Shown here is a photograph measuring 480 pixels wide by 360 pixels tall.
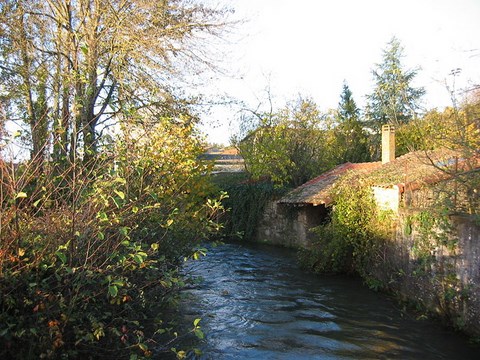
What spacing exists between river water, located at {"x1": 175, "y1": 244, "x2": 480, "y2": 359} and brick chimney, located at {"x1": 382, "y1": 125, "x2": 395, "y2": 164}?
6533 millimetres

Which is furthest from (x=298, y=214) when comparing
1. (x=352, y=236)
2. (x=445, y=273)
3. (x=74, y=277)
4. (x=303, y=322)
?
(x=74, y=277)

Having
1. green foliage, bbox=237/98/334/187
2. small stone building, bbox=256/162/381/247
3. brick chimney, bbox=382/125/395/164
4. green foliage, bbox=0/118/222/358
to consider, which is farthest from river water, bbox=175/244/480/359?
green foliage, bbox=237/98/334/187

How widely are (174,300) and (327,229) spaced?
853 cm

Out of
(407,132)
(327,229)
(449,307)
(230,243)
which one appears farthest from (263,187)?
(449,307)

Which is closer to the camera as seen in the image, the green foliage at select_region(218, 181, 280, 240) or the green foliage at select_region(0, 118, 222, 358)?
the green foliage at select_region(0, 118, 222, 358)

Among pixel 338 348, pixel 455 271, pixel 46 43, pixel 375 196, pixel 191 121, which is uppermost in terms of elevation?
pixel 46 43

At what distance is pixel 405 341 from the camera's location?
8.12m

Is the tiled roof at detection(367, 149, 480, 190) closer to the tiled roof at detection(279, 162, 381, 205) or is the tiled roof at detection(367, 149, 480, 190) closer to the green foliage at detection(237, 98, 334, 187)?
the tiled roof at detection(279, 162, 381, 205)

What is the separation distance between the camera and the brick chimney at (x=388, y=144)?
17.7 metres

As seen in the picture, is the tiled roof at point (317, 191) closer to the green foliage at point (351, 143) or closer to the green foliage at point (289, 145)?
the green foliage at point (289, 145)

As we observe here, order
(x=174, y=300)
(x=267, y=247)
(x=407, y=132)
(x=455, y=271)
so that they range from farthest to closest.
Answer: (x=407, y=132) → (x=267, y=247) → (x=455, y=271) → (x=174, y=300)

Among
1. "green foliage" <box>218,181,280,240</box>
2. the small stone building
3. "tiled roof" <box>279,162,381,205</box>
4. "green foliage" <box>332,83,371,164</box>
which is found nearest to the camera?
"tiled roof" <box>279,162,381,205</box>

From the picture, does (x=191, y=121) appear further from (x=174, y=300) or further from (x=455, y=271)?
(x=174, y=300)

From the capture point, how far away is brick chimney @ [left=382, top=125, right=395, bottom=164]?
17688 mm
